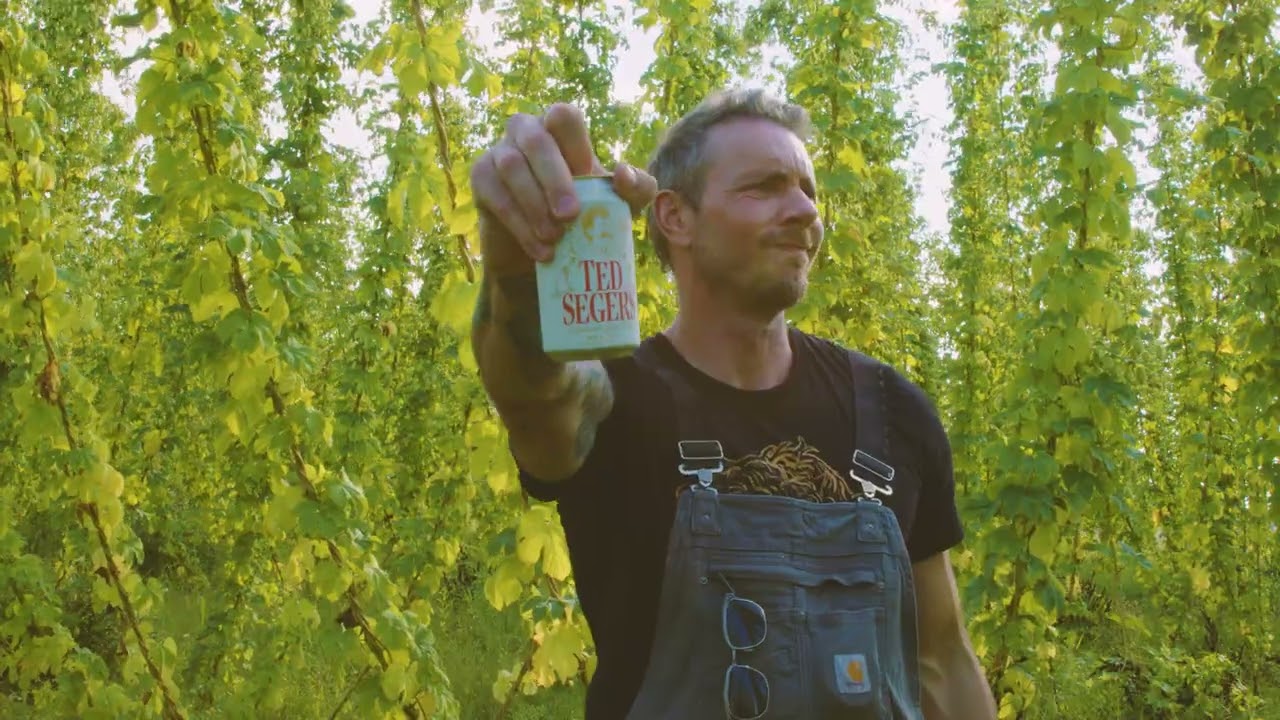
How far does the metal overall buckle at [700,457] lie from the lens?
Result: 1.80 meters

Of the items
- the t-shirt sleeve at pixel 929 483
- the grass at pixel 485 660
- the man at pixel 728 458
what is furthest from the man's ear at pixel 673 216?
the grass at pixel 485 660

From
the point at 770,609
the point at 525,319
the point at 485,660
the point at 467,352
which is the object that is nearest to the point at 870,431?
the point at 770,609

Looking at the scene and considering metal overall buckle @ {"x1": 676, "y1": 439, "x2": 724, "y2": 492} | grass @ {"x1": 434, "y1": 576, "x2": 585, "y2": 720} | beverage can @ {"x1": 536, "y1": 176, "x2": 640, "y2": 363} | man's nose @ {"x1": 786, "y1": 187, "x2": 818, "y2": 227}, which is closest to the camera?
beverage can @ {"x1": 536, "y1": 176, "x2": 640, "y2": 363}

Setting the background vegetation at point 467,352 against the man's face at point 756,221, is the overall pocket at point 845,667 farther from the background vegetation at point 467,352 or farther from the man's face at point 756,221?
the background vegetation at point 467,352

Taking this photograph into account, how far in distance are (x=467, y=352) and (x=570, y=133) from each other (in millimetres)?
1739

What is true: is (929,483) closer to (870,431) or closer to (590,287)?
(870,431)

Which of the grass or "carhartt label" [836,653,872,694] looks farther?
the grass

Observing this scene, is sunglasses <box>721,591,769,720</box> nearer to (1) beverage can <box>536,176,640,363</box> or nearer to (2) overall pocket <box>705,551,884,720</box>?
(2) overall pocket <box>705,551,884,720</box>

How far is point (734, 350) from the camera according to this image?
6.51 feet

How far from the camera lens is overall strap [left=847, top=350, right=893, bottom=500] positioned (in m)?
1.93

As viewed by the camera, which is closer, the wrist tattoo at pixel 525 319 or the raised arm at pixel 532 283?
the raised arm at pixel 532 283

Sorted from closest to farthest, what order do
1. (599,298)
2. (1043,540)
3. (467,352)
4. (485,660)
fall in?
(599,298), (467,352), (1043,540), (485,660)

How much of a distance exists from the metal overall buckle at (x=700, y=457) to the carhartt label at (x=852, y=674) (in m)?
0.32

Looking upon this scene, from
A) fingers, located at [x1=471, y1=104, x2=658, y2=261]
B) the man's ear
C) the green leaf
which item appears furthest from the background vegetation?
fingers, located at [x1=471, y1=104, x2=658, y2=261]
